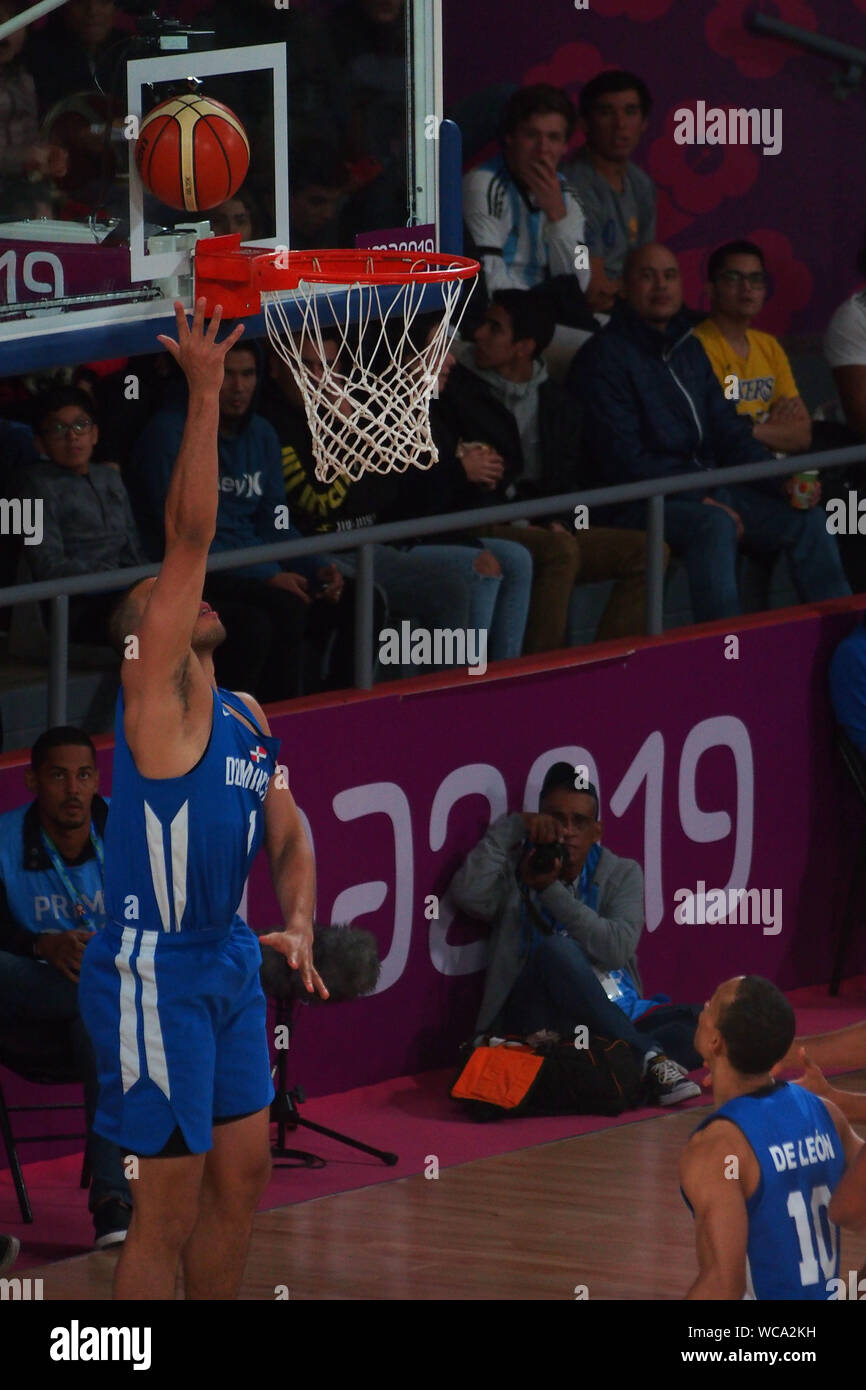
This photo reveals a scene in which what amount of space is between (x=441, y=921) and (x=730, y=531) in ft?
7.24

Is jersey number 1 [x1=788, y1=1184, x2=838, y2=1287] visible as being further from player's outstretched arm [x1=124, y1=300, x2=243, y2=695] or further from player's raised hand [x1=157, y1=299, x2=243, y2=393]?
player's raised hand [x1=157, y1=299, x2=243, y2=393]

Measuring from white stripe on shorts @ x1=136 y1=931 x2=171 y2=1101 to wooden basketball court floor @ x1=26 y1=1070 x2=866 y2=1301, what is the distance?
126 cm

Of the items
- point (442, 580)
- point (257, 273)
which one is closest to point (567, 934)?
point (442, 580)

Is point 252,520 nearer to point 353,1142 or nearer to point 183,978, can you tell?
point 353,1142

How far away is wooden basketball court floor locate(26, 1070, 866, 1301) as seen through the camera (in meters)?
6.82

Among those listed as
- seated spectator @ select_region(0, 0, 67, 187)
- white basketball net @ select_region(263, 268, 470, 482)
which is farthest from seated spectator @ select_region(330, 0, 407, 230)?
seated spectator @ select_region(0, 0, 67, 187)

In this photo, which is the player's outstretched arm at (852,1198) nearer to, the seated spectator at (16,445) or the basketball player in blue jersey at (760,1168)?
the basketball player in blue jersey at (760,1168)

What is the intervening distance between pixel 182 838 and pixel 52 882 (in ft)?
6.91

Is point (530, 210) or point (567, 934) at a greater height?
point (530, 210)

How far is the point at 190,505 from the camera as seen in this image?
5.39 meters

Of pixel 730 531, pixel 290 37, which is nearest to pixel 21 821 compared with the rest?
pixel 290 37

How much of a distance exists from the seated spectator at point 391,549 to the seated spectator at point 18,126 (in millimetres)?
2004

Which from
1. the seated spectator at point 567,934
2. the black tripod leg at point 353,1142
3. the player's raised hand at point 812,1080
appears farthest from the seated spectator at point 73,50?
the player's raised hand at point 812,1080

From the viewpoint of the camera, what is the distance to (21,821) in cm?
774
